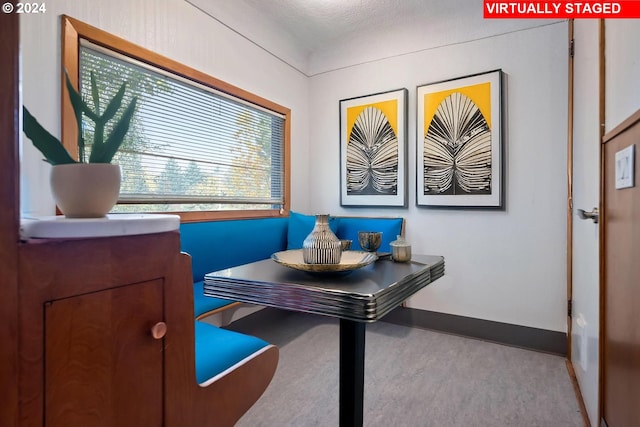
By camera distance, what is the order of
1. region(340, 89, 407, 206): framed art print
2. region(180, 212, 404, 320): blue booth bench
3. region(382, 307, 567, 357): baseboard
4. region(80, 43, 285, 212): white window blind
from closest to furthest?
region(80, 43, 285, 212): white window blind → region(180, 212, 404, 320): blue booth bench → region(382, 307, 567, 357): baseboard → region(340, 89, 407, 206): framed art print

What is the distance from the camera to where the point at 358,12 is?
2.74 meters

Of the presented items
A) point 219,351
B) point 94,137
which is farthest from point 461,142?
point 94,137

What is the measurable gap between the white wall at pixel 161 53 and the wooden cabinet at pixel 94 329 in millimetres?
202

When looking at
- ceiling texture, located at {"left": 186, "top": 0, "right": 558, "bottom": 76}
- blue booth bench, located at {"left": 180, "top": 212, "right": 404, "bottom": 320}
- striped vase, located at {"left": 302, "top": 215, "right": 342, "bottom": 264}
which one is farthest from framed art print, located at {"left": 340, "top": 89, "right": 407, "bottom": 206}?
striped vase, located at {"left": 302, "top": 215, "right": 342, "bottom": 264}

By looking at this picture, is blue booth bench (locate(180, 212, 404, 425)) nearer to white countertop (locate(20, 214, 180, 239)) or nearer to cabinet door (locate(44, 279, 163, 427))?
cabinet door (locate(44, 279, 163, 427))

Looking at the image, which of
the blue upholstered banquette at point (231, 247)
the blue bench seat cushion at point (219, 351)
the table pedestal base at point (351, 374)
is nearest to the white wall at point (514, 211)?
the blue upholstered banquette at point (231, 247)

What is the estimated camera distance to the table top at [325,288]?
907 mm

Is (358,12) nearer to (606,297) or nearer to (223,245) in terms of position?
(223,245)

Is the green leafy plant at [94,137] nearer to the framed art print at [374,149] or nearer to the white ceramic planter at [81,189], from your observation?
the white ceramic planter at [81,189]

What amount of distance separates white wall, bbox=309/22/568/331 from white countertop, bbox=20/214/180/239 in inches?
100

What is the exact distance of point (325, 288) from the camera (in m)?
0.97

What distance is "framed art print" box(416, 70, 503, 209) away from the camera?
2.58 metres

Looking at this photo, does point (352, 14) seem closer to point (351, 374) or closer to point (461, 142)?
point (461, 142)

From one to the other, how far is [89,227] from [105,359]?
0.75 ft
